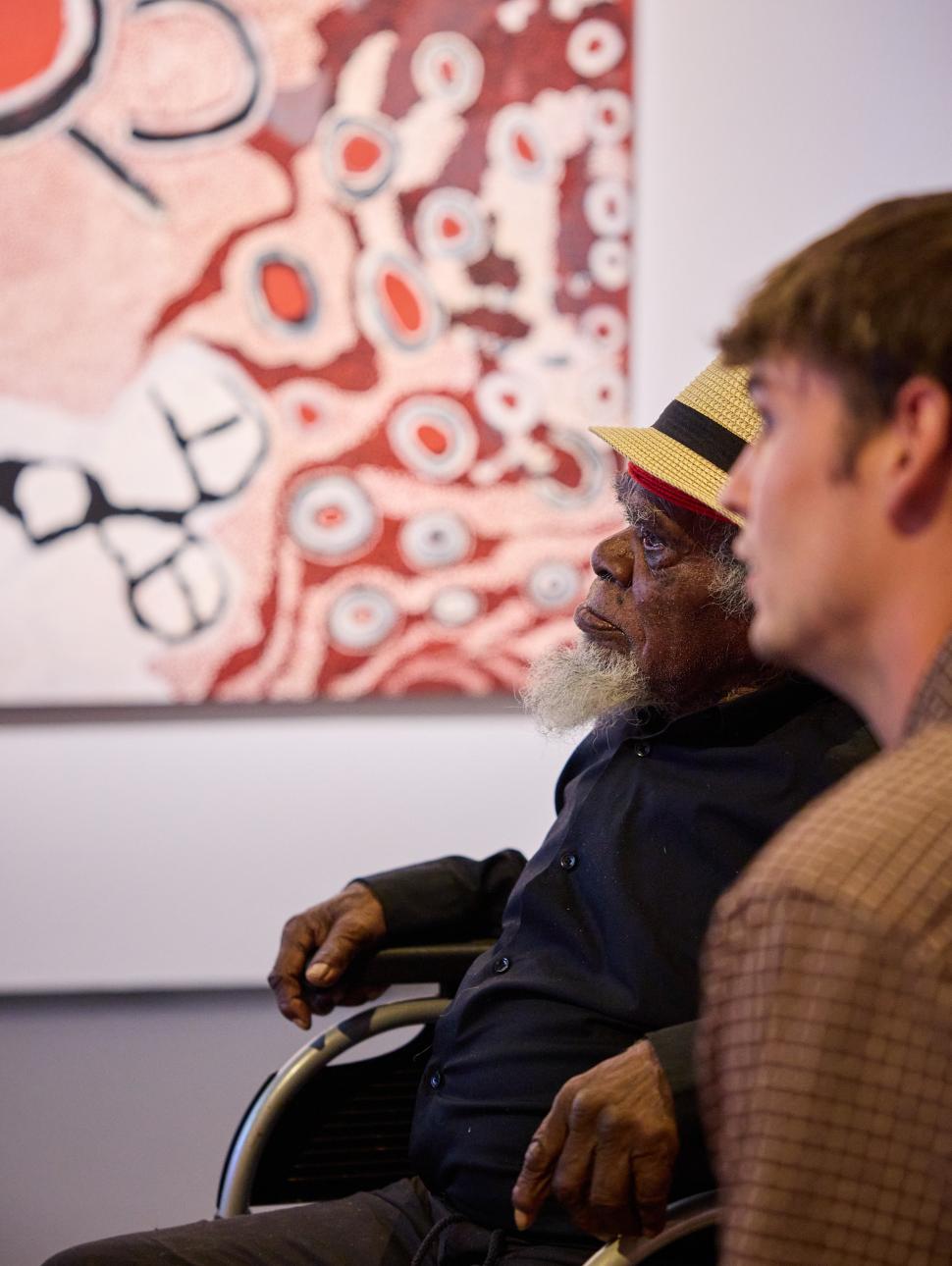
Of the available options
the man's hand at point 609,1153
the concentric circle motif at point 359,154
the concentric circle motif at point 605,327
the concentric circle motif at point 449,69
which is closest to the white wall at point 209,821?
the concentric circle motif at point 605,327

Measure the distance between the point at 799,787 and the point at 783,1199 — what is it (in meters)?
0.82

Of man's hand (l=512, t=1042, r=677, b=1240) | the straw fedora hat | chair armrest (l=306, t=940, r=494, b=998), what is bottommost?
chair armrest (l=306, t=940, r=494, b=998)

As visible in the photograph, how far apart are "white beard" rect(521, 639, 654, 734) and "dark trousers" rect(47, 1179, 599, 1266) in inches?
21.1

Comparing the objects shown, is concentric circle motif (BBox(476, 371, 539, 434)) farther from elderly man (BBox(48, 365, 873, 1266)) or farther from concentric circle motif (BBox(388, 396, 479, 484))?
elderly man (BBox(48, 365, 873, 1266))

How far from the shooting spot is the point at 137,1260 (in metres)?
1.38

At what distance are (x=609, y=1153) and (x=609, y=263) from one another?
1.56m

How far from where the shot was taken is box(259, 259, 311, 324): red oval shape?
2246mm

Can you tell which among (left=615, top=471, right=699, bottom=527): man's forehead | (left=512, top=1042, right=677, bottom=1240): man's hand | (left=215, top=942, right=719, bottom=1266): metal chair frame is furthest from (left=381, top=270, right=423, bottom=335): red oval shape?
(left=512, top=1042, right=677, bottom=1240): man's hand

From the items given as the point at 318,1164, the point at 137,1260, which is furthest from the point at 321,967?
the point at 137,1260

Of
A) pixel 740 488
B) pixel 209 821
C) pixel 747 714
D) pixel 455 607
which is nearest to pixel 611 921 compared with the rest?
pixel 747 714

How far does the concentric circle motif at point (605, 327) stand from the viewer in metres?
2.28

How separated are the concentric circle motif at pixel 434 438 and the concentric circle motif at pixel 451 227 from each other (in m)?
0.24

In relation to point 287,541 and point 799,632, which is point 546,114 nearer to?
point 287,541

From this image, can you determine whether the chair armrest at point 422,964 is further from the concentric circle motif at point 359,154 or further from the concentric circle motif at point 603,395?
the concentric circle motif at point 359,154
